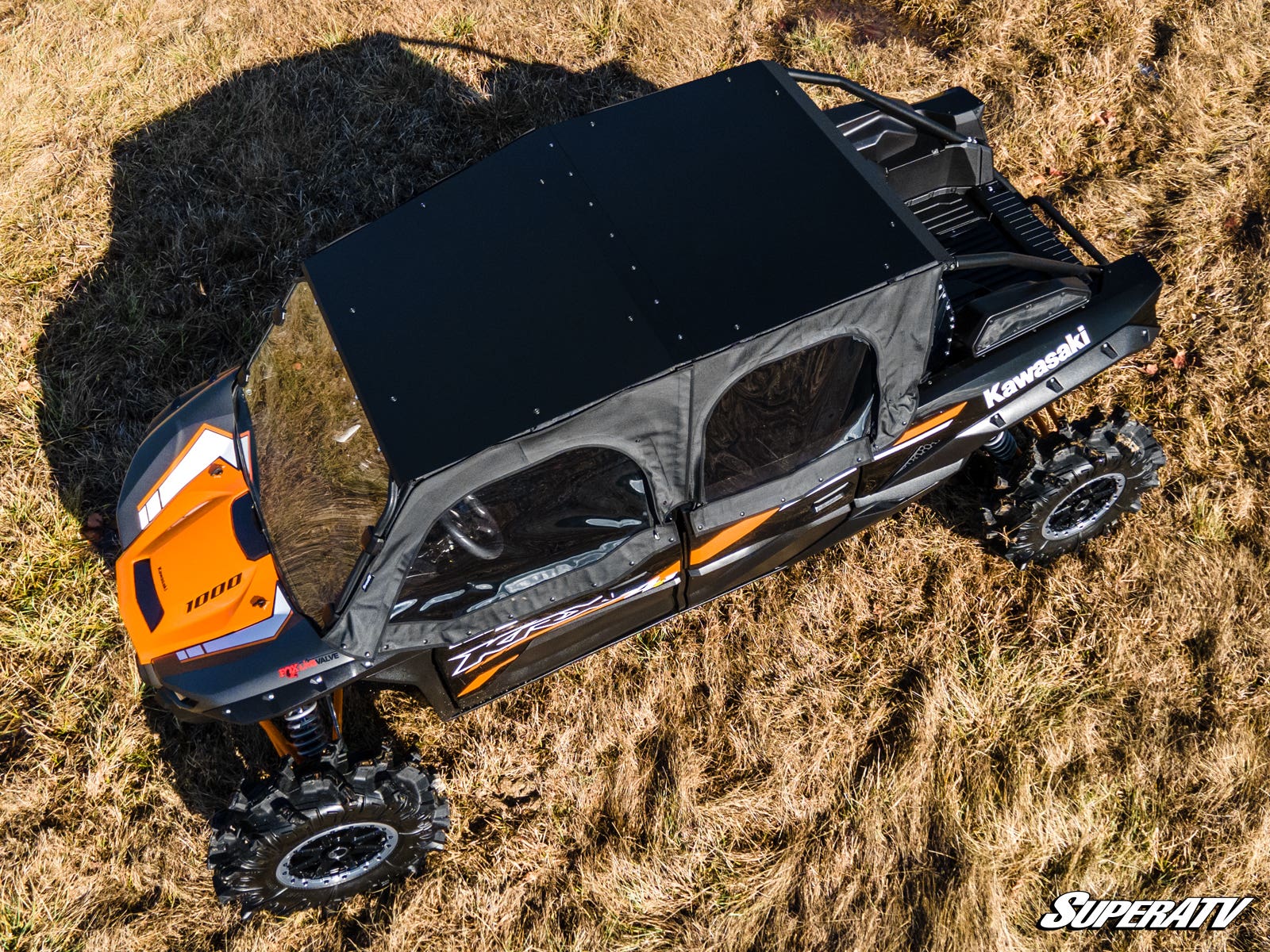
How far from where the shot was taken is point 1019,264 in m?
4.14

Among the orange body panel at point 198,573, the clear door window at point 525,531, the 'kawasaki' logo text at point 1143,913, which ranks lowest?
the 'kawasaki' logo text at point 1143,913

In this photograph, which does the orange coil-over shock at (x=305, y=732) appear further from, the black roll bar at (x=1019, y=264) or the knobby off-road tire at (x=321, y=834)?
the black roll bar at (x=1019, y=264)

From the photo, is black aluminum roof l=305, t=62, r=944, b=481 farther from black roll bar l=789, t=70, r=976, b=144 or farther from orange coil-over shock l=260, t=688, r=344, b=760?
orange coil-over shock l=260, t=688, r=344, b=760

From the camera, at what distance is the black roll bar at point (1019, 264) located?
3.89 metres

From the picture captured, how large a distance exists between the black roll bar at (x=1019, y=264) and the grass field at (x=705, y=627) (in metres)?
1.35

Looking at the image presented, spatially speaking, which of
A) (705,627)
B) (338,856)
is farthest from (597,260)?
(338,856)

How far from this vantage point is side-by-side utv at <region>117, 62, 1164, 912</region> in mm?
3426

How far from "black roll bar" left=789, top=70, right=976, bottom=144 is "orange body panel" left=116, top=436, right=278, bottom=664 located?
3000 millimetres

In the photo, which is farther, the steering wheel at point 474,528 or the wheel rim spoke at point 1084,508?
the wheel rim spoke at point 1084,508

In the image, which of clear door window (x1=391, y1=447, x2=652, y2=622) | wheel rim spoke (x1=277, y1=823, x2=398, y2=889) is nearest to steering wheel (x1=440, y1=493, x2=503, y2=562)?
clear door window (x1=391, y1=447, x2=652, y2=622)

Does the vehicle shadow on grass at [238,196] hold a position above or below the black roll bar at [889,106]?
below

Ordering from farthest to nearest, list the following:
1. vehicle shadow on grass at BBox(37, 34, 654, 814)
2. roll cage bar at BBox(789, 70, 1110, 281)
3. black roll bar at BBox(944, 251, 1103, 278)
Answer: vehicle shadow on grass at BBox(37, 34, 654, 814) < roll cage bar at BBox(789, 70, 1110, 281) < black roll bar at BBox(944, 251, 1103, 278)

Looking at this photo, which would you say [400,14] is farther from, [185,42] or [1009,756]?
[1009,756]

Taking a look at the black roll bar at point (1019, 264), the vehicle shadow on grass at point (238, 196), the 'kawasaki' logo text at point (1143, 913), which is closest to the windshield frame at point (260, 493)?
A: the vehicle shadow on grass at point (238, 196)
